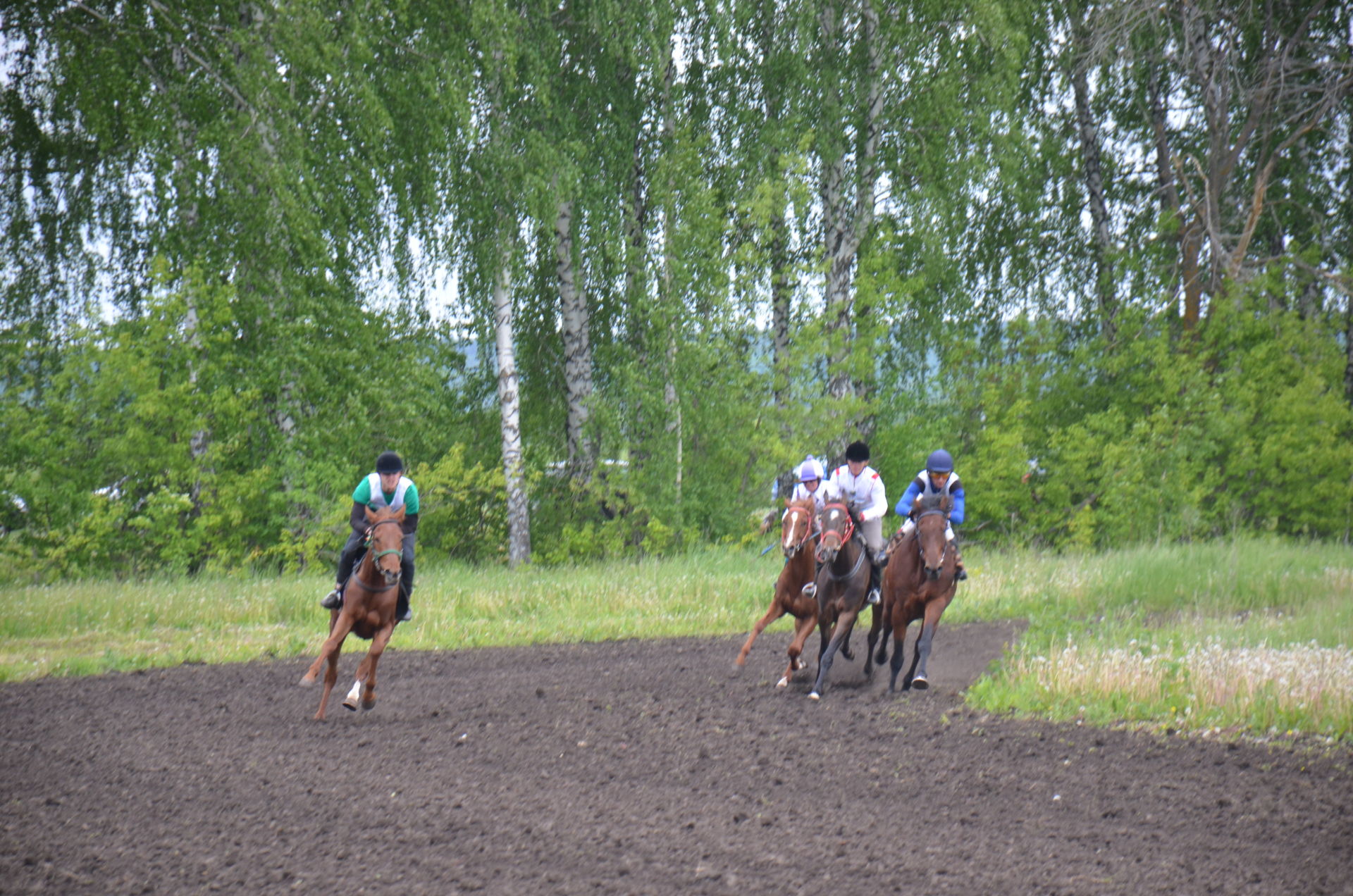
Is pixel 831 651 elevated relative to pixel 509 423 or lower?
lower

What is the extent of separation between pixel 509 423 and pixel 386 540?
38.9 ft

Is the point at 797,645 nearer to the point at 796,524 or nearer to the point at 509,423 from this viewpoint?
the point at 796,524

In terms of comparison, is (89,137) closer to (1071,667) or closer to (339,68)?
(339,68)

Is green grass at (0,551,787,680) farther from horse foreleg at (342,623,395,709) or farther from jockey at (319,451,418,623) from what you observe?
jockey at (319,451,418,623)

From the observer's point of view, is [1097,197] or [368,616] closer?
[368,616]

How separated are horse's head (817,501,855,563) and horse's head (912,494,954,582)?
0.67m

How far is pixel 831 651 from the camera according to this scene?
1121 centimetres

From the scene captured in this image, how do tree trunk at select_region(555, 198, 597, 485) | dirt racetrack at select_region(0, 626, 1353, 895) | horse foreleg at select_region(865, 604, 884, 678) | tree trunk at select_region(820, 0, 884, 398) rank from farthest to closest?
tree trunk at select_region(820, 0, 884, 398) < tree trunk at select_region(555, 198, 597, 485) < horse foreleg at select_region(865, 604, 884, 678) < dirt racetrack at select_region(0, 626, 1353, 895)

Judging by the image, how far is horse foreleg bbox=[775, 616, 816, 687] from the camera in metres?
11.4

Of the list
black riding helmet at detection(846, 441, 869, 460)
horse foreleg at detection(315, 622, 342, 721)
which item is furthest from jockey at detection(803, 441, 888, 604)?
horse foreleg at detection(315, 622, 342, 721)

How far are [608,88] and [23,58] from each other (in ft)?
32.1

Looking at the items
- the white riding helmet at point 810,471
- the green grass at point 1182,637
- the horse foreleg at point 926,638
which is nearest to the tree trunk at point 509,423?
the green grass at point 1182,637

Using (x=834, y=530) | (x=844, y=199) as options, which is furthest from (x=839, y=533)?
(x=844, y=199)

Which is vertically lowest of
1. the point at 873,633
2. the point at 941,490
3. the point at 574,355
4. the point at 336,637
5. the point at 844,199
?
the point at 873,633
